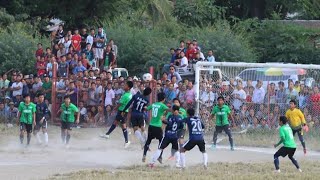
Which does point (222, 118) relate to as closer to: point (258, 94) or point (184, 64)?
point (258, 94)

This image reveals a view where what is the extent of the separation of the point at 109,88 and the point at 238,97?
4.28 m

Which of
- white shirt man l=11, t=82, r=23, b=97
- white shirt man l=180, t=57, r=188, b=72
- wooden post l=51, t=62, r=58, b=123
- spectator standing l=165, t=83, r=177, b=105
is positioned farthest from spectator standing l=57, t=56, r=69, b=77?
spectator standing l=165, t=83, r=177, b=105

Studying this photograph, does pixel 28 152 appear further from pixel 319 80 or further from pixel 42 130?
pixel 319 80

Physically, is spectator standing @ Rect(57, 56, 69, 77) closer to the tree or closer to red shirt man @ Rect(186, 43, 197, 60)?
red shirt man @ Rect(186, 43, 197, 60)

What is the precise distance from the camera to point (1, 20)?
37.4 meters

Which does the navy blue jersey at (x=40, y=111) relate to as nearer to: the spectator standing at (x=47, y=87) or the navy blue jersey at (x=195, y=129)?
the spectator standing at (x=47, y=87)

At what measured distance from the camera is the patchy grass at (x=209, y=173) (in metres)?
17.9

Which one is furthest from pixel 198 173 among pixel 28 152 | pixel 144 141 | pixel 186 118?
pixel 28 152

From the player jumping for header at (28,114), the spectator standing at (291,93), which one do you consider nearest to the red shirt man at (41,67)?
the player jumping for header at (28,114)

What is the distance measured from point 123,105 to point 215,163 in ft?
13.3

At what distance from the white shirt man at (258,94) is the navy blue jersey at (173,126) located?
7.13 m

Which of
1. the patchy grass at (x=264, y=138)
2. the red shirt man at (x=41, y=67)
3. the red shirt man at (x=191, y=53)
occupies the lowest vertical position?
the patchy grass at (x=264, y=138)

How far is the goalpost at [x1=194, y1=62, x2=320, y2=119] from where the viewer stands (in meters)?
26.7

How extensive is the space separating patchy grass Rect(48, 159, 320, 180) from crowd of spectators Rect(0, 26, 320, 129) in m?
5.76
